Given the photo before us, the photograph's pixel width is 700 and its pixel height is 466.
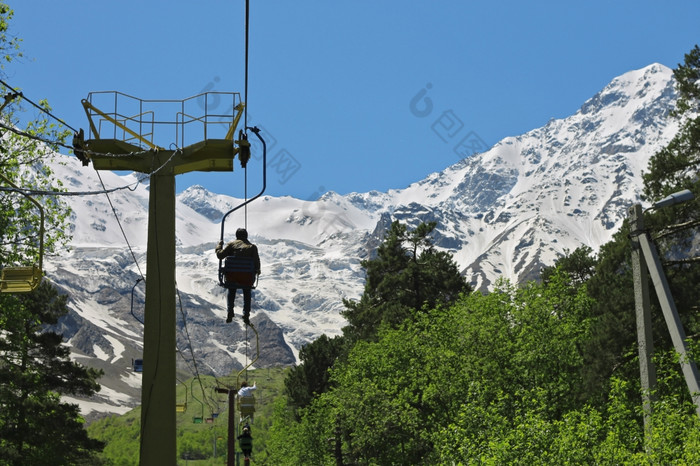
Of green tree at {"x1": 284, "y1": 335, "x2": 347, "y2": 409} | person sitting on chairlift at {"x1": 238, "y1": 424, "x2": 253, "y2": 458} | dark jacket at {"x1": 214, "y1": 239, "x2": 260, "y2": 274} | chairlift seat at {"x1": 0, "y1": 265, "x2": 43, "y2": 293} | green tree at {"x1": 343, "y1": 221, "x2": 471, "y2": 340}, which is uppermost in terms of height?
green tree at {"x1": 343, "y1": 221, "x2": 471, "y2": 340}

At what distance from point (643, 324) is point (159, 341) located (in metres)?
10.4

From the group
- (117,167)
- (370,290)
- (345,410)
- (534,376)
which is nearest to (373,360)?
(345,410)

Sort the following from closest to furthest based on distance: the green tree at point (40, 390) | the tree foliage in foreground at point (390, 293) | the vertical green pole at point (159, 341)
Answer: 1. the vertical green pole at point (159, 341)
2. the green tree at point (40, 390)
3. the tree foliage in foreground at point (390, 293)

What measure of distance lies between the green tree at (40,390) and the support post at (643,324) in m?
28.9

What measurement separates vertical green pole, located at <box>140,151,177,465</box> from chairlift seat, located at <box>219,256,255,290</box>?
1.25 meters

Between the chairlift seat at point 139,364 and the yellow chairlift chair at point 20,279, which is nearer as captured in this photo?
the yellow chairlift chair at point 20,279

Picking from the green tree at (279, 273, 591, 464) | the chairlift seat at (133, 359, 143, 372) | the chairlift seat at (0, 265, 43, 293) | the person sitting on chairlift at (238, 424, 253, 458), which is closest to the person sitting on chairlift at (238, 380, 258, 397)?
the person sitting on chairlift at (238, 424, 253, 458)

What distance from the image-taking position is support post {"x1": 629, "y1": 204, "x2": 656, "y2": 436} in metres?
19.5

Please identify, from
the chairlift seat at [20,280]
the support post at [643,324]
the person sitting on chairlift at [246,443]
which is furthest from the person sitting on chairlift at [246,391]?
the support post at [643,324]

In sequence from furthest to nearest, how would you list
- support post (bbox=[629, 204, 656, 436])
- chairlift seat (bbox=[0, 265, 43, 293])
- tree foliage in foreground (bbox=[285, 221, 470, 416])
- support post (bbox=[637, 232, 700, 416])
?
1. tree foliage in foreground (bbox=[285, 221, 470, 416])
2. support post (bbox=[629, 204, 656, 436])
3. support post (bbox=[637, 232, 700, 416])
4. chairlift seat (bbox=[0, 265, 43, 293])

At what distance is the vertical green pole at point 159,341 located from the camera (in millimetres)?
17688

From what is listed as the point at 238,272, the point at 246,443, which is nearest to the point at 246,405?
the point at 246,443

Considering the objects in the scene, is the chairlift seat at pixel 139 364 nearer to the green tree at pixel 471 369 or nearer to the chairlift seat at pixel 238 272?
the chairlift seat at pixel 238 272

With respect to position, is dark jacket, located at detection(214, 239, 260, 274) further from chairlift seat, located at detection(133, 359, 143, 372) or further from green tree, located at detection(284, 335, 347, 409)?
green tree, located at detection(284, 335, 347, 409)
